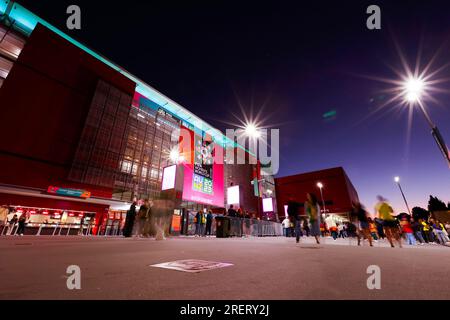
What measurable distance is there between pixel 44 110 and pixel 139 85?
52.0ft

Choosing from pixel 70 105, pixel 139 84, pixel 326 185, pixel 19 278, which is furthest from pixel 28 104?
pixel 326 185

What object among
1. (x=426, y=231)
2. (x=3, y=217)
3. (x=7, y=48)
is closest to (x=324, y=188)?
(x=426, y=231)

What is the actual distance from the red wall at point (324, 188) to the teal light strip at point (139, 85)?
13.6m

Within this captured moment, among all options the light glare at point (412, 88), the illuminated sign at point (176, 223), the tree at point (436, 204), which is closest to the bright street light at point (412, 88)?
the light glare at point (412, 88)

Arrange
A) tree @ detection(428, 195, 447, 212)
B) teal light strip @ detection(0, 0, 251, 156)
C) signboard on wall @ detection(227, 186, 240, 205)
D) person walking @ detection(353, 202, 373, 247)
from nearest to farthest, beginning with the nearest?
person walking @ detection(353, 202, 373, 247)
teal light strip @ detection(0, 0, 251, 156)
signboard on wall @ detection(227, 186, 240, 205)
tree @ detection(428, 195, 447, 212)

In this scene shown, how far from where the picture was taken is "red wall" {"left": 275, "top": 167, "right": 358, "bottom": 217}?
43250mm

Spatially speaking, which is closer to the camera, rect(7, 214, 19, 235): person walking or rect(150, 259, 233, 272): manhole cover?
rect(150, 259, 233, 272): manhole cover

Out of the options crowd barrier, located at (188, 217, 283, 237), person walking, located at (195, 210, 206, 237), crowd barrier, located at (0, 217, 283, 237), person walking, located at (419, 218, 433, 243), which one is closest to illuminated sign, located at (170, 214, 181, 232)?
crowd barrier, located at (0, 217, 283, 237)

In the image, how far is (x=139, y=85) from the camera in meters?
33.7

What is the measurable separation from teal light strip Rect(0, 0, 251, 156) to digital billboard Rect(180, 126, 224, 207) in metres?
10.1

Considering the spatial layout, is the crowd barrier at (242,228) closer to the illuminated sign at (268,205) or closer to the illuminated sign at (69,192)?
the illuminated sign at (268,205)

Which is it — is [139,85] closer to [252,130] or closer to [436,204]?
[252,130]

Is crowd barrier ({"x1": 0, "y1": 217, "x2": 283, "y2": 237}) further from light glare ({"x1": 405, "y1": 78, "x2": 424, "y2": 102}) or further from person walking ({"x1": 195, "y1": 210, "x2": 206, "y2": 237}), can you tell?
light glare ({"x1": 405, "y1": 78, "x2": 424, "y2": 102})

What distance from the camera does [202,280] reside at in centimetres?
179
